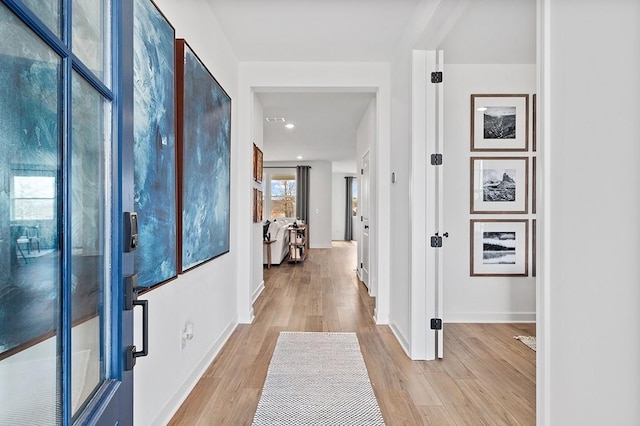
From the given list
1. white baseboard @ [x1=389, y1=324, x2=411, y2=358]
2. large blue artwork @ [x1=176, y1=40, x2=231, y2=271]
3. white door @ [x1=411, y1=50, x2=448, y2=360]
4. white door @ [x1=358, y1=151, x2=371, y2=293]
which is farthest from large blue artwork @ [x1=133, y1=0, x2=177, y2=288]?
white door @ [x1=358, y1=151, x2=371, y2=293]

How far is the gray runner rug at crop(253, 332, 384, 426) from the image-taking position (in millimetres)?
1863

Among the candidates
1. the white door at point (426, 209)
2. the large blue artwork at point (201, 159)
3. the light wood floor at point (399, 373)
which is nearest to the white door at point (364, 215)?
the light wood floor at point (399, 373)

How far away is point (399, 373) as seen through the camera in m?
2.40

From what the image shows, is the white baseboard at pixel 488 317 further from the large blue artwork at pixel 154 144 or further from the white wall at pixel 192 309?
the large blue artwork at pixel 154 144

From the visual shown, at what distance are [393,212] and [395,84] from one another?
1.25 metres

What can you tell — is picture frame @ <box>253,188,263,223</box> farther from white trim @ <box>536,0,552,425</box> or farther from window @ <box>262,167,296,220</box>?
window @ <box>262,167,296,220</box>

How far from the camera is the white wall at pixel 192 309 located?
5.40ft

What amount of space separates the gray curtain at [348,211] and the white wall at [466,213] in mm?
9728

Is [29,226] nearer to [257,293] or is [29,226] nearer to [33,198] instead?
[33,198]

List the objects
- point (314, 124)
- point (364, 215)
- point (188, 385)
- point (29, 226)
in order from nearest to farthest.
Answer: point (29, 226) → point (188, 385) → point (364, 215) → point (314, 124)

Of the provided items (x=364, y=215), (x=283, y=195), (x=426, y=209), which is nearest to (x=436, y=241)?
(x=426, y=209)

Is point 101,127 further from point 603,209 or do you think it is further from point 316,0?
point 316,0

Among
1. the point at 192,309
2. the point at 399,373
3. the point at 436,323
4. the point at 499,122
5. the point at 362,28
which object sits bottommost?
the point at 399,373

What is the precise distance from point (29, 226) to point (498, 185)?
150 inches
